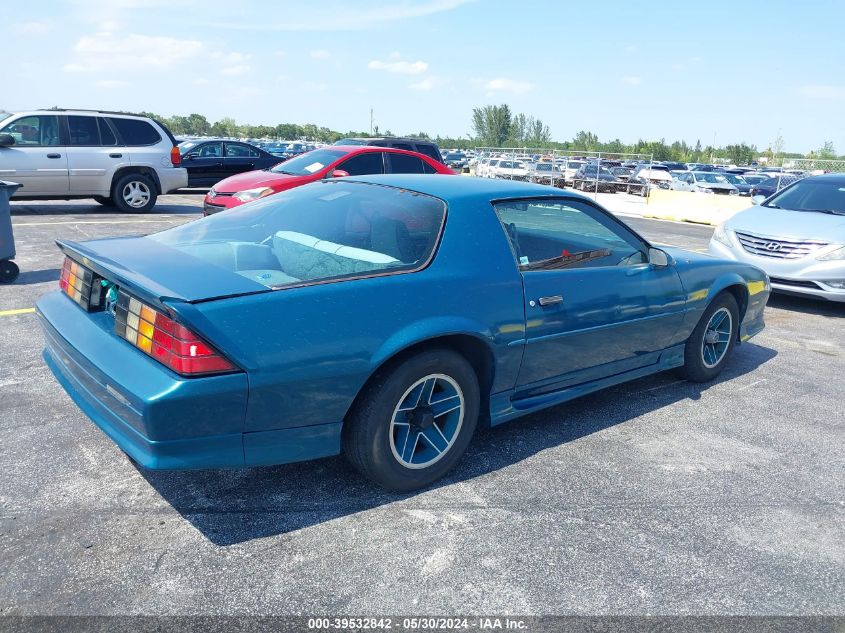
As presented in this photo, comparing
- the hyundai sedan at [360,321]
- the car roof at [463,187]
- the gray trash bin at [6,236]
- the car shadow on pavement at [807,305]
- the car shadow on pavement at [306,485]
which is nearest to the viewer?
the hyundai sedan at [360,321]

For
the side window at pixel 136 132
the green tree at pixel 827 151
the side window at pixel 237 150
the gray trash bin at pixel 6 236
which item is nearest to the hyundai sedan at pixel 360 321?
the gray trash bin at pixel 6 236

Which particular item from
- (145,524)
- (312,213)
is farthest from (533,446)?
(145,524)

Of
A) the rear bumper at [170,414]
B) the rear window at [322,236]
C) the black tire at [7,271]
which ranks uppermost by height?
the rear window at [322,236]

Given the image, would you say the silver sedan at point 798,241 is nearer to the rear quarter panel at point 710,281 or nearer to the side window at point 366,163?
the rear quarter panel at point 710,281

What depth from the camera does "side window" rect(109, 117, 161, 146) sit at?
12.2 meters

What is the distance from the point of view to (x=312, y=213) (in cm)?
377

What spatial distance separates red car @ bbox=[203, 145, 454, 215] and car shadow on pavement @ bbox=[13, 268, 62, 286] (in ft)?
9.60

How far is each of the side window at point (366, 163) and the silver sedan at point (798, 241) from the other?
5228 mm

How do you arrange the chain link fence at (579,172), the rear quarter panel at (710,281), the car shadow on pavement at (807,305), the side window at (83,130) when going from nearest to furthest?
1. the rear quarter panel at (710,281)
2. the car shadow on pavement at (807,305)
3. the side window at (83,130)
4. the chain link fence at (579,172)

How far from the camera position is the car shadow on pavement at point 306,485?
298cm

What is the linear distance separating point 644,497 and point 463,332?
1.15 metres

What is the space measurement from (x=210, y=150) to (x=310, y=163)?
7838 millimetres

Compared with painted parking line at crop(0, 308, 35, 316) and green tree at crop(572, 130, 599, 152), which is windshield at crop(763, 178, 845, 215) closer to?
painted parking line at crop(0, 308, 35, 316)

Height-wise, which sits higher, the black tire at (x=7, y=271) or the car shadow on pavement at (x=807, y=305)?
the black tire at (x=7, y=271)
